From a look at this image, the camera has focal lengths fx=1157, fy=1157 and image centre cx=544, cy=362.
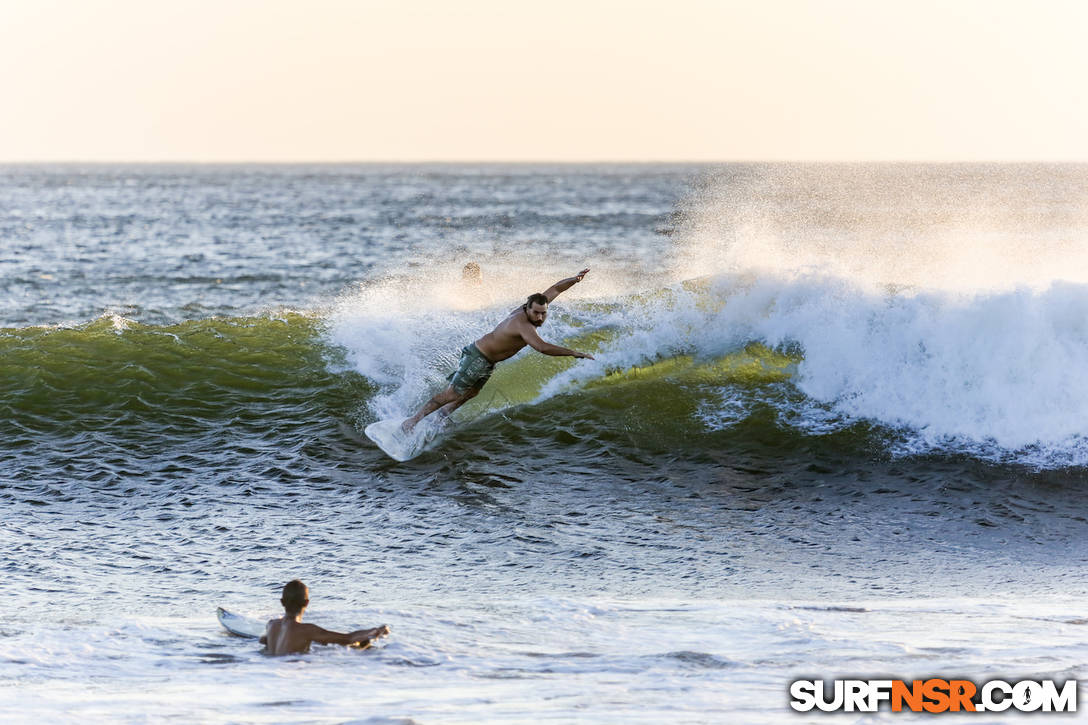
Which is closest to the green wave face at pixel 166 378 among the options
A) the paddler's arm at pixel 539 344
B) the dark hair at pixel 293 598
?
the paddler's arm at pixel 539 344

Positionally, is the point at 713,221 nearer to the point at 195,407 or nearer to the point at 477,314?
the point at 477,314

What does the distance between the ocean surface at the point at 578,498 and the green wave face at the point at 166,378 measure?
0.20ft

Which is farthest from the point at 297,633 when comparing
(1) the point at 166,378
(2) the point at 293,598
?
(1) the point at 166,378

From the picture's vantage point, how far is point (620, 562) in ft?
30.2

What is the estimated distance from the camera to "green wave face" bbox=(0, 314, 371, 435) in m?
13.7

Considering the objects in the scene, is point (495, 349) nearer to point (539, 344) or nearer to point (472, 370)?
point (472, 370)

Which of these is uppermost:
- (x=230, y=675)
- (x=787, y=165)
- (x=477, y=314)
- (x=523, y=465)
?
(x=787, y=165)

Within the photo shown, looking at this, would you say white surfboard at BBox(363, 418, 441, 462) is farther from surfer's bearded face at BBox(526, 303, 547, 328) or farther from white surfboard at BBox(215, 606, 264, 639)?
white surfboard at BBox(215, 606, 264, 639)

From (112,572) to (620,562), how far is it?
12.9ft

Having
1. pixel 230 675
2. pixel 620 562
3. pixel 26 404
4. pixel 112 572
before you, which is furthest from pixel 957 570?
pixel 26 404

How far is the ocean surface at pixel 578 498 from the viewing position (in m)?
6.59

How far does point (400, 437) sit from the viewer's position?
494 inches
